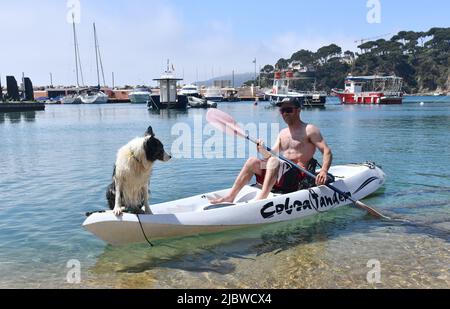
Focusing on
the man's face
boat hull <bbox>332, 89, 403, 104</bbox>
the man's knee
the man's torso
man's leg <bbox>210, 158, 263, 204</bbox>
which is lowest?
boat hull <bbox>332, 89, 403, 104</bbox>

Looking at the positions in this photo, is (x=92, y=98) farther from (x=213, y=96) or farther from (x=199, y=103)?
(x=199, y=103)

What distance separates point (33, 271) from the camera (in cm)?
609

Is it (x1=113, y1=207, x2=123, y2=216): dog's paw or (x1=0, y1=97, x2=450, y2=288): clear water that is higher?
(x1=113, y1=207, x2=123, y2=216): dog's paw

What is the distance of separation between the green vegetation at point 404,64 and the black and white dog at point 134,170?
160434 mm

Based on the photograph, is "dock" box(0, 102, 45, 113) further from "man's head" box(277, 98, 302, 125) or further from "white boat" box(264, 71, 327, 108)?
"man's head" box(277, 98, 302, 125)

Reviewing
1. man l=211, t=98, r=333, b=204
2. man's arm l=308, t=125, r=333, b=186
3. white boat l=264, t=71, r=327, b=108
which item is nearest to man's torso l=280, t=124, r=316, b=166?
man l=211, t=98, r=333, b=204

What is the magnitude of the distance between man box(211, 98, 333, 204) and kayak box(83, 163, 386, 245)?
0.83 ft

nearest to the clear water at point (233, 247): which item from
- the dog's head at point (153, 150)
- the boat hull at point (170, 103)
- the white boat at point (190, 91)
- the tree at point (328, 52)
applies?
the dog's head at point (153, 150)

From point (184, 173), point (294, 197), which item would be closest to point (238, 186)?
point (294, 197)

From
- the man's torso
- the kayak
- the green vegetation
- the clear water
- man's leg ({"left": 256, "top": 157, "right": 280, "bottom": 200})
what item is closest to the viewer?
the clear water

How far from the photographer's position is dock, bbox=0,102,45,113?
2466 inches

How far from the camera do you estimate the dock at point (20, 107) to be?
6262 centimetres

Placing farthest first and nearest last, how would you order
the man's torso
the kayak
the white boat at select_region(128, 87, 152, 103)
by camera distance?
the white boat at select_region(128, 87, 152, 103) → the man's torso → the kayak
